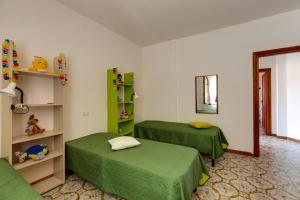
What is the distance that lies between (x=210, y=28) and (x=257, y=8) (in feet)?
2.85

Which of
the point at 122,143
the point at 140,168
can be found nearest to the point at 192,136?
the point at 122,143

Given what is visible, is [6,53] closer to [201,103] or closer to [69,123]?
[69,123]

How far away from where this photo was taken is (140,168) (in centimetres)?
147

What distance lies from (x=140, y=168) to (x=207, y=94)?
2.57 m

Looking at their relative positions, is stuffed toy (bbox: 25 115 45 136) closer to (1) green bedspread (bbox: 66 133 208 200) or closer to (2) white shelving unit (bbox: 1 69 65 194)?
(2) white shelving unit (bbox: 1 69 65 194)

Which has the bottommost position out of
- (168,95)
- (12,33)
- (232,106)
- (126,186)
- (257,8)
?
(126,186)

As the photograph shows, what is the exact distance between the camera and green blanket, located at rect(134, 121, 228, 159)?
8.54 ft

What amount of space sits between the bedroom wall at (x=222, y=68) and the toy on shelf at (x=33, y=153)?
2.75 m

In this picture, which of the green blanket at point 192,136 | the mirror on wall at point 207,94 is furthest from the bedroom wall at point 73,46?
the mirror on wall at point 207,94

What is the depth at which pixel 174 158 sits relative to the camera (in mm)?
1694

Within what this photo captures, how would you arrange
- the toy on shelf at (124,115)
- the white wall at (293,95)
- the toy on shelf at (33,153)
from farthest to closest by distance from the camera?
the white wall at (293,95)
the toy on shelf at (124,115)
the toy on shelf at (33,153)

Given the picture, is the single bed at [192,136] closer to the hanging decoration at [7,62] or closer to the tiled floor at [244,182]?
the tiled floor at [244,182]

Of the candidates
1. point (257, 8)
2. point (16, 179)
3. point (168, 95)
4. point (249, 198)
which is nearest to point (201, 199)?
point (249, 198)

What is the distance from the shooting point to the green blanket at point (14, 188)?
103 cm
